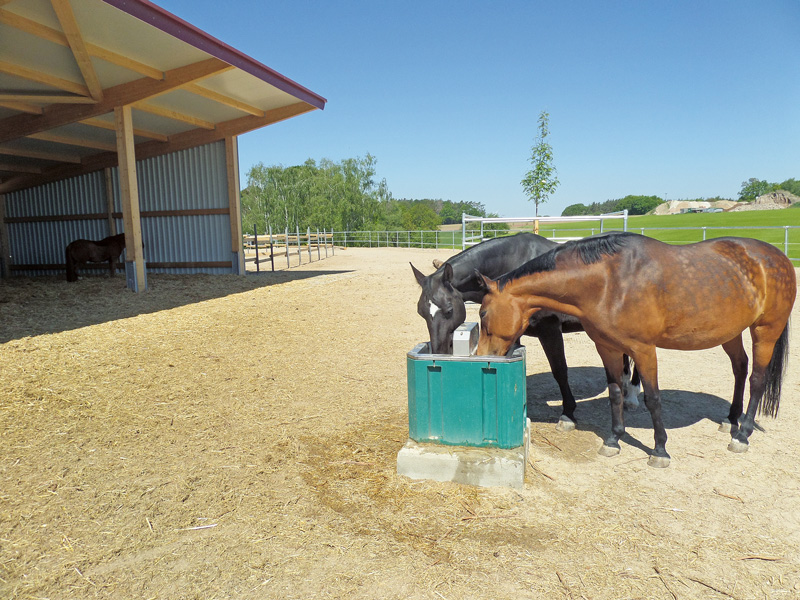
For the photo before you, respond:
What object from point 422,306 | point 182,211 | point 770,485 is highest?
point 182,211

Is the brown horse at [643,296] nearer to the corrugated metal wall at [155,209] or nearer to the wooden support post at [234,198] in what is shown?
the wooden support post at [234,198]

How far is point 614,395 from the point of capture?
3752 mm

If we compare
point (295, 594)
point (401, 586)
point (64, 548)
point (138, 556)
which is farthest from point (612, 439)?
point (64, 548)

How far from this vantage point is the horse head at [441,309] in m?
3.73

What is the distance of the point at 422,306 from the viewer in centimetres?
383

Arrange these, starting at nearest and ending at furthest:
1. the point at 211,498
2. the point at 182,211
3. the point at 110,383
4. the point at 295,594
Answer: the point at 295,594 → the point at 211,498 → the point at 110,383 → the point at 182,211

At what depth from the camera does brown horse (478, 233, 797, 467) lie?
11.2 ft

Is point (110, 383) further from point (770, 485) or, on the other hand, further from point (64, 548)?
point (770, 485)

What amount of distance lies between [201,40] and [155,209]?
8.05 metres

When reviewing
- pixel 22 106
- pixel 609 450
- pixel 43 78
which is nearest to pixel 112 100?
pixel 43 78

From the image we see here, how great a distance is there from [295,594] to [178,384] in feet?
11.7

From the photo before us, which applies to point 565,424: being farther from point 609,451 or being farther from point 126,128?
point 126,128

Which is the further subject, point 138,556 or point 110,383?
point 110,383

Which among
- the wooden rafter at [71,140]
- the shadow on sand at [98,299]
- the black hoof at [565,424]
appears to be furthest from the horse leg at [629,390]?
the wooden rafter at [71,140]
